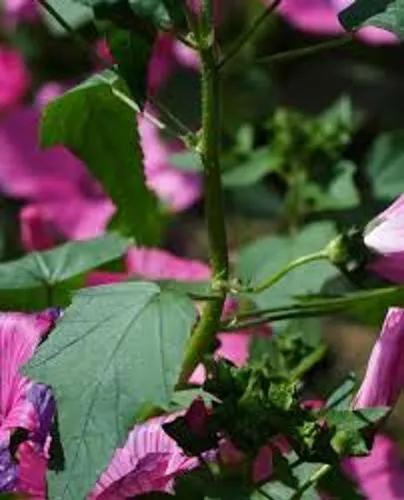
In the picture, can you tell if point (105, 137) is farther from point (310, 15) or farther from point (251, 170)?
point (310, 15)

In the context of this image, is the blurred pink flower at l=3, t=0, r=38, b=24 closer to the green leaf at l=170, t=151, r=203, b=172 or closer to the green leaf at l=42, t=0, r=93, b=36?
the green leaf at l=170, t=151, r=203, b=172

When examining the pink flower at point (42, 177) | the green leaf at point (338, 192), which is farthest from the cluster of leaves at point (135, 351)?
the pink flower at point (42, 177)

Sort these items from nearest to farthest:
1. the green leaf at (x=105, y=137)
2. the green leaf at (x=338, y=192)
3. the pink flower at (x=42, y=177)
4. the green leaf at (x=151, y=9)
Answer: the green leaf at (x=151, y=9) → the green leaf at (x=105, y=137) → the green leaf at (x=338, y=192) → the pink flower at (x=42, y=177)

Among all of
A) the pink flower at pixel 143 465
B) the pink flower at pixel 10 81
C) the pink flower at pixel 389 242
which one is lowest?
the pink flower at pixel 143 465

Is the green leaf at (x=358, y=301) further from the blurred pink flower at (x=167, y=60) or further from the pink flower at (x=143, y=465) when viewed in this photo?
the blurred pink flower at (x=167, y=60)

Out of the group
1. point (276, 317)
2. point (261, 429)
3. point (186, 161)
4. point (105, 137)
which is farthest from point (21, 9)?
point (261, 429)

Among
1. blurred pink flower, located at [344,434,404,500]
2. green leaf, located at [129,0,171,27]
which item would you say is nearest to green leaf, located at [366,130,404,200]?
blurred pink flower, located at [344,434,404,500]
